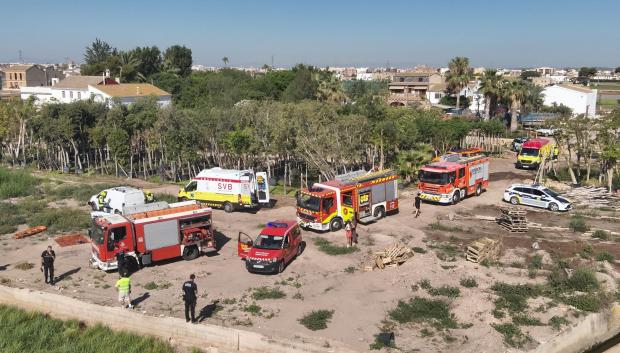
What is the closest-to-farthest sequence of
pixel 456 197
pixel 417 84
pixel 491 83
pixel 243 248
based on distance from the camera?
pixel 243 248 < pixel 456 197 < pixel 491 83 < pixel 417 84

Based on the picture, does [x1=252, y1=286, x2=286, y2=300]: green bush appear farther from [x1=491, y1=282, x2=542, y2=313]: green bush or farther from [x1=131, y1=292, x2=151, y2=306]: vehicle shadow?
[x1=491, y1=282, x2=542, y2=313]: green bush

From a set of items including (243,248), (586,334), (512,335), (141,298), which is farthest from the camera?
(243,248)

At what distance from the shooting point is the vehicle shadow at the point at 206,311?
17562mm

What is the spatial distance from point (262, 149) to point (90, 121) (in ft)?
59.9

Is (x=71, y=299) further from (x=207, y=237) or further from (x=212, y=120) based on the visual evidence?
(x=212, y=120)

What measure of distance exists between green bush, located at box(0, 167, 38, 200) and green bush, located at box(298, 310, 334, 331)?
1067 inches

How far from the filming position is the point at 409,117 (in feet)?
150

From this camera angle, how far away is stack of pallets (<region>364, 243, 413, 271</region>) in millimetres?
22203

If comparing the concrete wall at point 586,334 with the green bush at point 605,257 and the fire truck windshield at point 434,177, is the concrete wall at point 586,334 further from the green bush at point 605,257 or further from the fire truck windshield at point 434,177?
the fire truck windshield at point 434,177

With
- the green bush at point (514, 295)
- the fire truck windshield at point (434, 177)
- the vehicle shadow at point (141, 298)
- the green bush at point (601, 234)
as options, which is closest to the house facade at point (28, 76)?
the fire truck windshield at point (434, 177)

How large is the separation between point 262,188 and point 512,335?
19.0 metres

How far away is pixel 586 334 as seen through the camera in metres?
17.8

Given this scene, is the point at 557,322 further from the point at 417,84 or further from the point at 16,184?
the point at 417,84

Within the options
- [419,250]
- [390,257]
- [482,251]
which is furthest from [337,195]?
[482,251]
